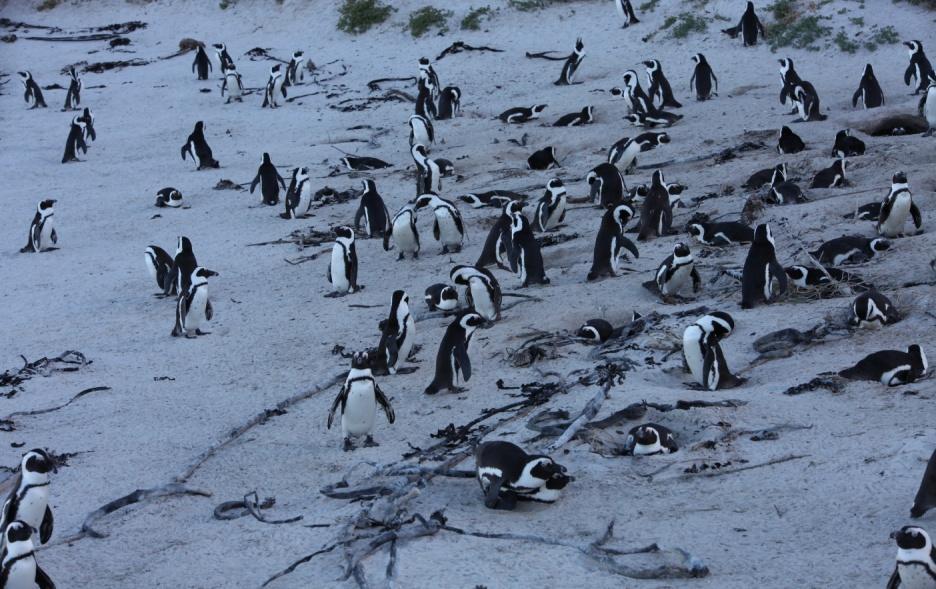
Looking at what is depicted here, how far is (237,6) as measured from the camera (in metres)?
23.1

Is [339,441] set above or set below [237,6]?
below

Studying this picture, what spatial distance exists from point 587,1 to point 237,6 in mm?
7592

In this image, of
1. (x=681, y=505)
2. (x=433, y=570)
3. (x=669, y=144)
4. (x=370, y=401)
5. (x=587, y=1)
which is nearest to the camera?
(x=433, y=570)

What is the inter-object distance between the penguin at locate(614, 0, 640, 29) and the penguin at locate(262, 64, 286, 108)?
4920 millimetres

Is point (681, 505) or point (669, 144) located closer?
point (681, 505)

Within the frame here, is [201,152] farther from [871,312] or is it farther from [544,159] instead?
[871,312]

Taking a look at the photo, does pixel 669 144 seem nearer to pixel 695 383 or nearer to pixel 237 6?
Answer: pixel 695 383

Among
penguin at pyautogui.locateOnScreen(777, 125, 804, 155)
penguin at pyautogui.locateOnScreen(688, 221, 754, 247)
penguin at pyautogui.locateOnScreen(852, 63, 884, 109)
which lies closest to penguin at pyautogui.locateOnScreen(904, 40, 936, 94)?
penguin at pyautogui.locateOnScreen(852, 63, 884, 109)

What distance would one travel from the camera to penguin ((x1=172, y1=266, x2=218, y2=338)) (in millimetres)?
8352

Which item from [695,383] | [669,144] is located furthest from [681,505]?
[669,144]

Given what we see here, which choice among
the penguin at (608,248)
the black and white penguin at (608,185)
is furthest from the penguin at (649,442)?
the black and white penguin at (608,185)

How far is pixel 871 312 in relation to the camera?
6.63 m

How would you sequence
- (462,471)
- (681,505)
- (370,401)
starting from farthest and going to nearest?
1. (370,401)
2. (462,471)
3. (681,505)

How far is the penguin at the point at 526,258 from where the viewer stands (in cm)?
860
